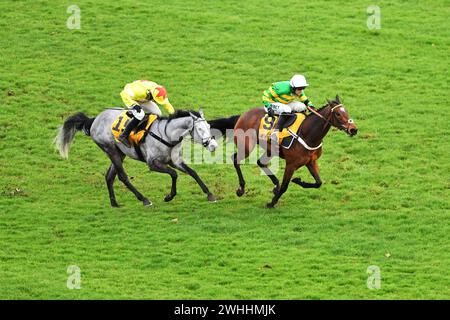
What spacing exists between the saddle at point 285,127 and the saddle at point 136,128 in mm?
2183

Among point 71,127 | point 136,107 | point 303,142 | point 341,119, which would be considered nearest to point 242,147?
point 303,142

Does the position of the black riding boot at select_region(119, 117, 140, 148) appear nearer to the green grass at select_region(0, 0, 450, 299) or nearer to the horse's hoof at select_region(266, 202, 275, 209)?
the green grass at select_region(0, 0, 450, 299)

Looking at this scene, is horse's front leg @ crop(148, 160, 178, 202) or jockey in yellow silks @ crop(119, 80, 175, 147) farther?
jockey in yellow silks @ crop(119, 80, 175, 147)

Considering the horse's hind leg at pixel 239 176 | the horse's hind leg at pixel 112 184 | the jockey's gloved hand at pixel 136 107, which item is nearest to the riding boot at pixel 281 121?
the horse's hind leg at pixel 239 176

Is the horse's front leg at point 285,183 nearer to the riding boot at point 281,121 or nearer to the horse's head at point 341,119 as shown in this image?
the riding boot at point 281,121

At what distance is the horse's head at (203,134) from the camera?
18891 millimetres

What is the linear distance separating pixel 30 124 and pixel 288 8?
35.7ft

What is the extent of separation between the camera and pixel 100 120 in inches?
816

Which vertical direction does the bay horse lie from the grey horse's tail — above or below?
below

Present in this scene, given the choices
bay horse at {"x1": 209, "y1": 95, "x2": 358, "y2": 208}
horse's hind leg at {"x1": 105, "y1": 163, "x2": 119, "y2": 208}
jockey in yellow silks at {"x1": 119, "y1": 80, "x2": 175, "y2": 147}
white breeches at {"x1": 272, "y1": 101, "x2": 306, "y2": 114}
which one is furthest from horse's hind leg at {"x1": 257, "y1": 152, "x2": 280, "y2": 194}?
horse's hind leg at {"x1": 105, "y1": 163, "x2": 119, "y2": 208}

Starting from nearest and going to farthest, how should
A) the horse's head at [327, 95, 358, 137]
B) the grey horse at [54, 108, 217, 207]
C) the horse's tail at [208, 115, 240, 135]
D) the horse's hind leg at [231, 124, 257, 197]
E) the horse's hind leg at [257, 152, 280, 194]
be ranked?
the horse's head at [327, 95, 358, 137] → the grey horse at [54, 108, 217, 207] → the horse's hind leg at [257, 152, 280, 194] → the horse's hind leg at [231, 124, 257, 197] → the horse's tail at [208, 115, 240, 135]

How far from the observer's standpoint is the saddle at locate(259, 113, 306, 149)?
63.7ft

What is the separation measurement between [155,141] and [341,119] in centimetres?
364

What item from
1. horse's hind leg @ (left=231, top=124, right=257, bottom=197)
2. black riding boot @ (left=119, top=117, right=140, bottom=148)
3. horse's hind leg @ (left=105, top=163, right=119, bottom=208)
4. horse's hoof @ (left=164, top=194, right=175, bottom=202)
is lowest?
horse's hoof @ (left=164, top=194, right=175, bottom=202)
